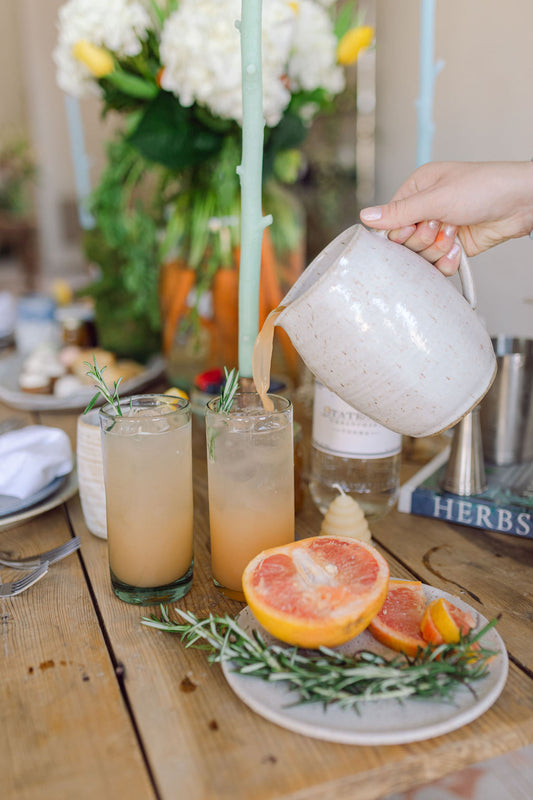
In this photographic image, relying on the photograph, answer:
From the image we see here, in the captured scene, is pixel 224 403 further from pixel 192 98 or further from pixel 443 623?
pixel 192 98

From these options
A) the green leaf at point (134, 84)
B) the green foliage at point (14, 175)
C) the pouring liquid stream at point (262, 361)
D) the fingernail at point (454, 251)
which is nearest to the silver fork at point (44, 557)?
the pouring liquid stream at point (262, 361)

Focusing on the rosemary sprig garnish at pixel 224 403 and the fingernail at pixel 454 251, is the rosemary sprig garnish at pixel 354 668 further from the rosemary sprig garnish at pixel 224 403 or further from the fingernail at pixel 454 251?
the fingernail at pixel 454 251

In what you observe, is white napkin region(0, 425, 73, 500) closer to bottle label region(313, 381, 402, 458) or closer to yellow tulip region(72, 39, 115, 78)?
bottle label region(313, 381, 402, 458)

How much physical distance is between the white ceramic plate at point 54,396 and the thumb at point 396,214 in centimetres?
85

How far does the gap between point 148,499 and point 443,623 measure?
32cm

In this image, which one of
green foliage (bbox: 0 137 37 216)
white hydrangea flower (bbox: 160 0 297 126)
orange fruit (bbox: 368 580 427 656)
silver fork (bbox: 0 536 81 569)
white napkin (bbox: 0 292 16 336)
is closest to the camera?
orange fruit (bbox: 368 580 427 656)

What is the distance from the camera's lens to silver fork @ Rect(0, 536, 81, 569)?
83 centimetres

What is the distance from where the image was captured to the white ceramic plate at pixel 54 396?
1.41 meters

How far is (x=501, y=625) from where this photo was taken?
70cm

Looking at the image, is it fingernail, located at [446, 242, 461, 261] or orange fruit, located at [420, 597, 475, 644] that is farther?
fingernail, located at [446, 242, 461, 261]

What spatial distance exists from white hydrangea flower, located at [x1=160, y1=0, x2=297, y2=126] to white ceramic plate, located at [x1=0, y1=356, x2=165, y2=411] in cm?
60

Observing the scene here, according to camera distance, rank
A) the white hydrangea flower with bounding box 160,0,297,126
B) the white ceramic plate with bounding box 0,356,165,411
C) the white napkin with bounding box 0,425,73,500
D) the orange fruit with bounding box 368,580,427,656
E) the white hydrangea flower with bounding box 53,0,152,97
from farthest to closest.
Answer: the white ceramic plate with bounding box 0,356,165,411, the white hydrangea flower with bounding box 53,0,152,97, the white hydrangea flower with bounding box 160,0,297,126, the white napkin with bounding box 0,425,73,500, the orange fruit with bounding box 368,580,427,656

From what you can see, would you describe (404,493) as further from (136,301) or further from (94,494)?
(136,301)

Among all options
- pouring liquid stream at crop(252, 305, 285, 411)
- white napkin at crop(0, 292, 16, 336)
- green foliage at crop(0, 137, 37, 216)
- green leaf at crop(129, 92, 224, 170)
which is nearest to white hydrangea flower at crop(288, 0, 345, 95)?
green leaf at crop(129, 92, 224, 170)
